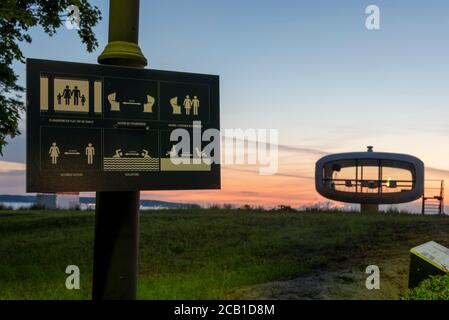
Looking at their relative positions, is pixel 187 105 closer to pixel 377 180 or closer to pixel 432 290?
pixel 432 290

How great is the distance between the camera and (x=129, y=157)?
598cm

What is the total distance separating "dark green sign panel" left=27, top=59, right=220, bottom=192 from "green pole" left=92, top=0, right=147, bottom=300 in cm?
17

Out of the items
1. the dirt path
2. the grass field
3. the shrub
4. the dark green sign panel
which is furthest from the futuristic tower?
the dark green sign panel

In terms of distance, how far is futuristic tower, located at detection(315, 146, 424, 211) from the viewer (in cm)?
3092

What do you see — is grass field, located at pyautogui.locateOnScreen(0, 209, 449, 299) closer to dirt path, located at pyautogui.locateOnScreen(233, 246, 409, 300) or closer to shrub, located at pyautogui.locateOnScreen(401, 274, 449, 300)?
dirt path, located at pyautogui.locateOnScreen(233, 246, 409, 300)

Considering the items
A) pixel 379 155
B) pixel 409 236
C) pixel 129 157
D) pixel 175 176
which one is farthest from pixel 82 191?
pixel 379 155

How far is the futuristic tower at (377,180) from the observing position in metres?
30.9

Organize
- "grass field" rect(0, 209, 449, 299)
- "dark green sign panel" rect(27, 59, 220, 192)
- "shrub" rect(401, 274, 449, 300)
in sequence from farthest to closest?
"grass field" rect(0, 209, 449, 299)
"shrub" rect(401, 274, 449, 300)
"dark green sign panel" rect(27, 59, 220, 192)

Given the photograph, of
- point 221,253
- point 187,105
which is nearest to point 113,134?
point 187,105

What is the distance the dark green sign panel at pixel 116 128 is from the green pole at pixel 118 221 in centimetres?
17

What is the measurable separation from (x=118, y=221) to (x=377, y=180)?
27.6m

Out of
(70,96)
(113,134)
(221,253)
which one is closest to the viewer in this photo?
(70,96)

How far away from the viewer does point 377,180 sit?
102 ft
